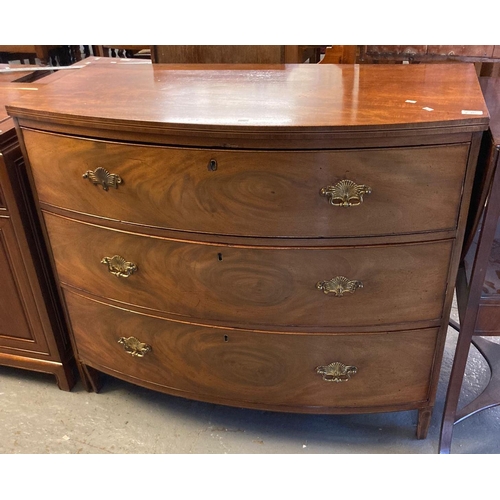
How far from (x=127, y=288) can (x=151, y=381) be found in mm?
311

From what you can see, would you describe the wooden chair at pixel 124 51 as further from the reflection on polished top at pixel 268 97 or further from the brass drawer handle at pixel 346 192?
the brass drawer handle at pixel 346 192

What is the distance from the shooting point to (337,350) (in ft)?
4.15

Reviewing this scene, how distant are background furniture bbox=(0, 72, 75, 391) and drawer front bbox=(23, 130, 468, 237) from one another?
21cm

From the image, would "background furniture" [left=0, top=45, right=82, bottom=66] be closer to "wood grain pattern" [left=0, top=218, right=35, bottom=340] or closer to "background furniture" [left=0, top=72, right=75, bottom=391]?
"background furniture" [left=0, top=72, right=75, bottom=391]

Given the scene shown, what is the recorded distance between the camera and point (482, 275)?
45.3 inches

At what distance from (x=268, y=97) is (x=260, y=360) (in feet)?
2.10

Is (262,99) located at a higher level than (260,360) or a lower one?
higher

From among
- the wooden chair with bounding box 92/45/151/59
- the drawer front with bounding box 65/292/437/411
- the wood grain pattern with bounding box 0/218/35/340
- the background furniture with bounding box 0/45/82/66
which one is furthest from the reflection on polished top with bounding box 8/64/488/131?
the wooden chair with bounding box 92/45/151/59

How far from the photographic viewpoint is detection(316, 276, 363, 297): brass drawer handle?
3.81 feet

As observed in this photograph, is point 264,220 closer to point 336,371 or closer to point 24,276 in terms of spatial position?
point 336,371

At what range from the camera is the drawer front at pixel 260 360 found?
4.14 feet

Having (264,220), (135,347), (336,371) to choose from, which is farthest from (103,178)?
(336,371)

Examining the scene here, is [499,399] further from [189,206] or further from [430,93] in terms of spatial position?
[189,206]

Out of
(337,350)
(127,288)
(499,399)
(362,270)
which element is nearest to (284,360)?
(337,350)
